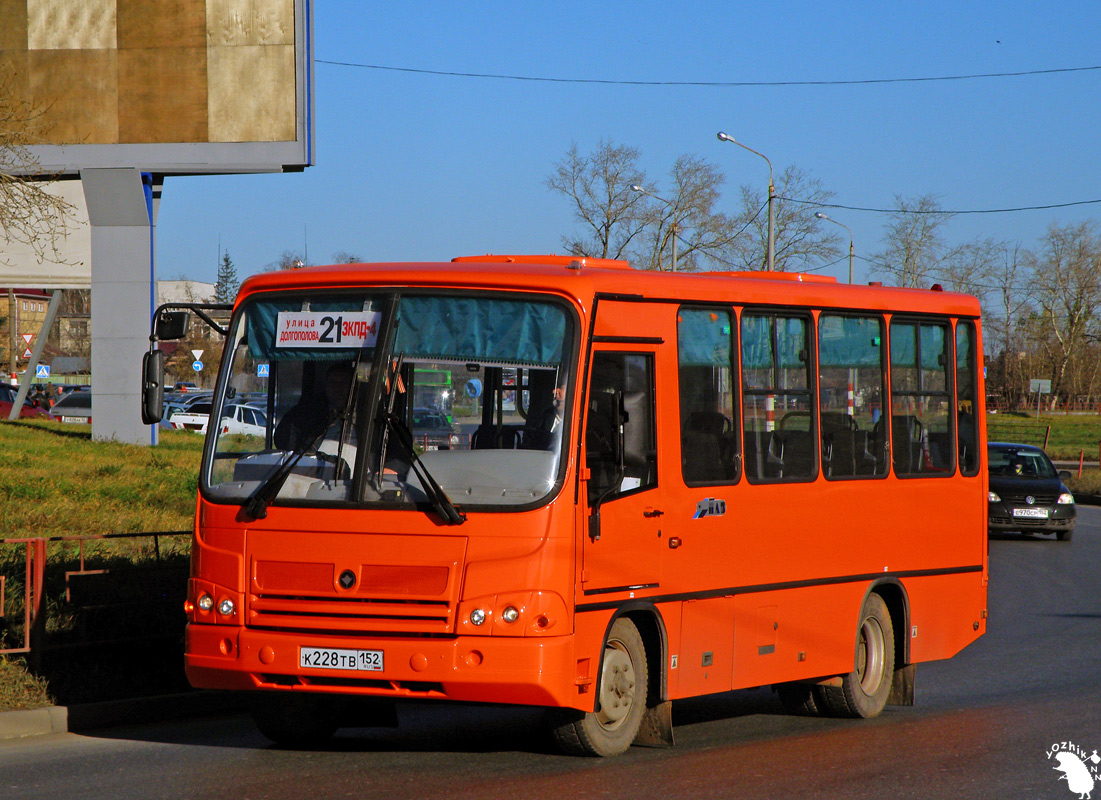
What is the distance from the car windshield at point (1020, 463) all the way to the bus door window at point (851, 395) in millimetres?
15560

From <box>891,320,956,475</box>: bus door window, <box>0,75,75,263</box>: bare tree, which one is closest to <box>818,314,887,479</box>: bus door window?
<box>891,320,956,475</box>: bus door window

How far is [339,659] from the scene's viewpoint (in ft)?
23.2

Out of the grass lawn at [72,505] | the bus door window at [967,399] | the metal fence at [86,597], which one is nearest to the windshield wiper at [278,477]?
the grass lawn at [72,505]

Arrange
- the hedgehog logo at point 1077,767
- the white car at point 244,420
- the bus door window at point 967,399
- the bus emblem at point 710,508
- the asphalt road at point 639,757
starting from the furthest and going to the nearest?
the bus door window at point 967,399
the bus emblem at point 710,508
the white car at point 244,420
the hedgehog logo at point 1077,767
the asphalt road at point 639,757

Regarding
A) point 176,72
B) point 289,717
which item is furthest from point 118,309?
point 289,717

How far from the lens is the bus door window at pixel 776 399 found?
348 inches

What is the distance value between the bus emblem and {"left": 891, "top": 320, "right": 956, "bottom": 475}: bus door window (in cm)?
221

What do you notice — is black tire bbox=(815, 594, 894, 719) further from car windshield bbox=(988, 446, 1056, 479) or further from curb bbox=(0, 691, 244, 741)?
car windshield bbox=(988, 446, 1056, 479)

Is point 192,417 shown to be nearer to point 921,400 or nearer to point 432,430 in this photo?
point 921,400

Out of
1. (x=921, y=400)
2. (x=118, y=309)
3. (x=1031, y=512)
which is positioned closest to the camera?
(x=921, y=400)

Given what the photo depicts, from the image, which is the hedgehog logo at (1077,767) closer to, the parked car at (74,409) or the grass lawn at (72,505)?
the grass lawn at (72,505)

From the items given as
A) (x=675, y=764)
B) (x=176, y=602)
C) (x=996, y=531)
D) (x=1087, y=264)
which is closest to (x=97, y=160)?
(x=176, y=602)

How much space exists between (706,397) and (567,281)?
4.51ft

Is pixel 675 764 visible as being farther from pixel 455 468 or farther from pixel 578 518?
pixel 455 468
